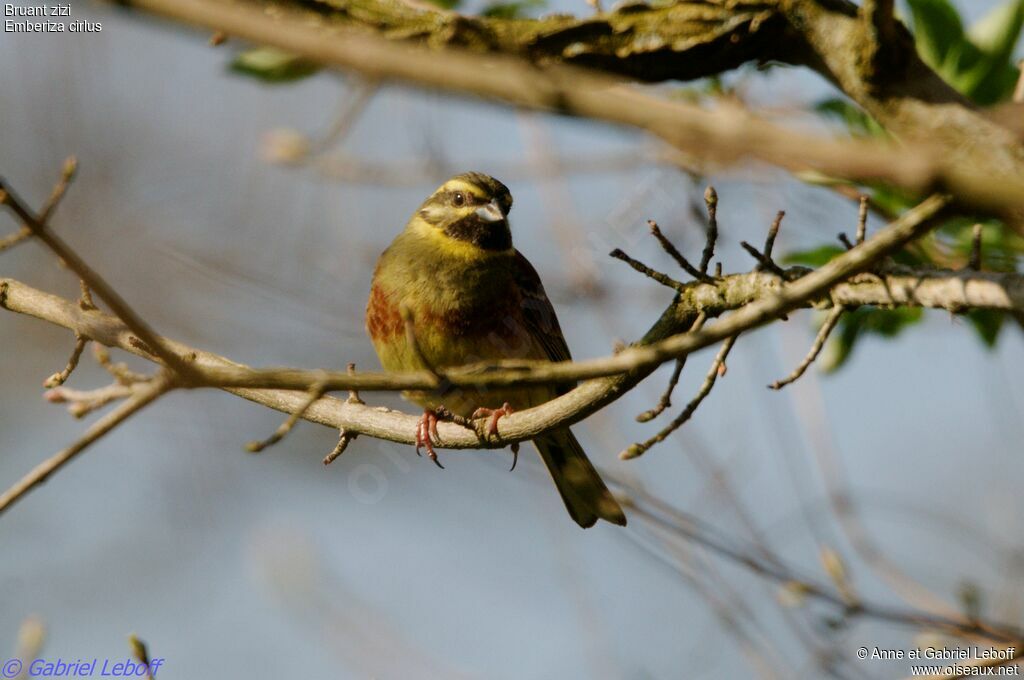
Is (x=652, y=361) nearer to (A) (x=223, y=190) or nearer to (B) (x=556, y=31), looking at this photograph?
(B) (x=556, y=31)

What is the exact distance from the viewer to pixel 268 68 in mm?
5195

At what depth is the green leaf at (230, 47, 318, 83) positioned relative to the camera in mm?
5168

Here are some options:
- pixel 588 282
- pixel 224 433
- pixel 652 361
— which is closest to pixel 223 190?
pixel 224 433

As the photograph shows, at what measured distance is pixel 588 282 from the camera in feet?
22.1

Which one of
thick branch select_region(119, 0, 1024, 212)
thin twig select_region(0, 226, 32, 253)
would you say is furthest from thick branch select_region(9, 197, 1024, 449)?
thick branch select_region(119, 0, 1024, 212)

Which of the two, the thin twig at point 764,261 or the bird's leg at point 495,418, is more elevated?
the thin twig at point 764,261

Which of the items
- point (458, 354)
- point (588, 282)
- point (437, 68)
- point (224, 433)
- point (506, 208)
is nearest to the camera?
point (437, 68)

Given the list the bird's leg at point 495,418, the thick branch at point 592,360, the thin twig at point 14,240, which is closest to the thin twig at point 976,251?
the thick branch at point 592,360

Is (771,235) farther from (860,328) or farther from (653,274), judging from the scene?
(860,328)

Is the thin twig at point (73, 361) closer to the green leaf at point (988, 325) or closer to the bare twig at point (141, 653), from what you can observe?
the bare twig at point (141, 653)

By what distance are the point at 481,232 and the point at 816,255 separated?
5.86 feet

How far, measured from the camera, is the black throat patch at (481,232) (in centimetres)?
585

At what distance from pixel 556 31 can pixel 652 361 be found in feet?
5.26

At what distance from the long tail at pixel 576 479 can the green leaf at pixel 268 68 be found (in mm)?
2056
